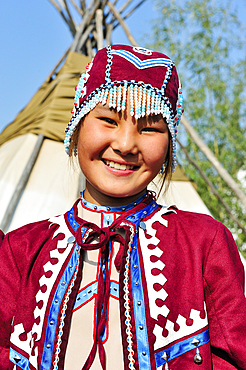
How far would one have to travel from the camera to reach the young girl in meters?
1.06

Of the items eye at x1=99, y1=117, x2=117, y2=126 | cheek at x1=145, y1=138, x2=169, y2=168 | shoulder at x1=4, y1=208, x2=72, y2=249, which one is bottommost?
shoulder at x1=4, y1=208, x2=72, y2=249

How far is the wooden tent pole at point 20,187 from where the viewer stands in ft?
9.81

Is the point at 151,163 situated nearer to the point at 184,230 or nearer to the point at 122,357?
the point at 184,230

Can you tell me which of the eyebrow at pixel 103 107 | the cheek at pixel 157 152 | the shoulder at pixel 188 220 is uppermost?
the eyebrow at pixel 103 107

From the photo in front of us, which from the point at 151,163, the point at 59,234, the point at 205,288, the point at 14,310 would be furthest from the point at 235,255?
the point at 14,310

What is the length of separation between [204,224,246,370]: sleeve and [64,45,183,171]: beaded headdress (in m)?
0.40

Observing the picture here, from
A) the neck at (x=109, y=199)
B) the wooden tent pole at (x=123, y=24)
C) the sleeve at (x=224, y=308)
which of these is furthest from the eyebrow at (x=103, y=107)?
the wooden tent pole at (x=123, y=24)

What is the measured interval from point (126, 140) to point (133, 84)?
0.18 metres

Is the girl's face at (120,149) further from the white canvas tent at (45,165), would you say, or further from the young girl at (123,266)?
the white canvas tent at (45,165)

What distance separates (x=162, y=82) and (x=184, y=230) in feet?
1.49

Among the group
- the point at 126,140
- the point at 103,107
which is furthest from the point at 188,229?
the point at 103,107

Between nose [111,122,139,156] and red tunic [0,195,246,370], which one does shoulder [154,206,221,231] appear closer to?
red tunic [0,195,246,370]

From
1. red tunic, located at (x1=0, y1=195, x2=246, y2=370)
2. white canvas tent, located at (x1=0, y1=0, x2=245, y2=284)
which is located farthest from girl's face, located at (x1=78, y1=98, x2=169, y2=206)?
white canvas tent, located at (x1=0, y1=0, x2=245, y2=284)

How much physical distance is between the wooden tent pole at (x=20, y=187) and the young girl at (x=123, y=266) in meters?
1.79
